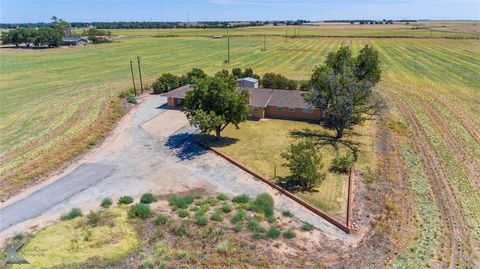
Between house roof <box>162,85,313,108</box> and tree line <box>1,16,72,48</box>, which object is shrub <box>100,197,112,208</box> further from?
tree line <box>1,16,72,48</box>

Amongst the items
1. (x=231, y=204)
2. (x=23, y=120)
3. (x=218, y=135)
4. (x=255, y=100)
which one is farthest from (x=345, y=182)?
(x=23, y=120)

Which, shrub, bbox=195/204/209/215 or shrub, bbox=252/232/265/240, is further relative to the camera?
shrub, bbox=195/204/209/215

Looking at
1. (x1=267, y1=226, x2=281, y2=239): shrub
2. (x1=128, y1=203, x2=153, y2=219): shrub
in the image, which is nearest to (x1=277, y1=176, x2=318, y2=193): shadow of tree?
(x1=267, y1=226, x2=281, y2=239): shrub

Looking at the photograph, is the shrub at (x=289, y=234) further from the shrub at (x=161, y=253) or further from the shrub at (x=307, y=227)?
the shrub at (x=161, y=253)

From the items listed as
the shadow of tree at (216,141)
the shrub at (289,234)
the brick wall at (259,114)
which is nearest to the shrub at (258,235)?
the shrub at (289,234)

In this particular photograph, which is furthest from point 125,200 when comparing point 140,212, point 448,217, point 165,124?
point 448,217
